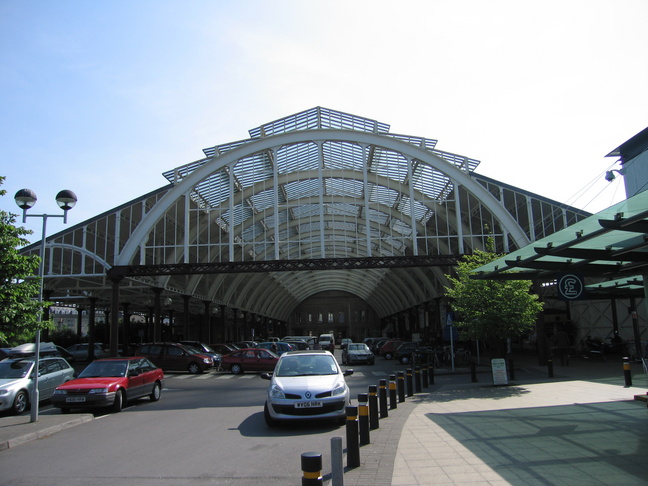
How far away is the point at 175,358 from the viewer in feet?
86.1

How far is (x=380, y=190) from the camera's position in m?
33.3

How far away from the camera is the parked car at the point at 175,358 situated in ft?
85.8

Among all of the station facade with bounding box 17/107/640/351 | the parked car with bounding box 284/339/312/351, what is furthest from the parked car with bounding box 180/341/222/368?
the parked car with bounding box 284/339/312/351

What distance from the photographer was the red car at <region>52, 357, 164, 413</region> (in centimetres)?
1288

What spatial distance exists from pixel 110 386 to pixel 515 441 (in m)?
10.2

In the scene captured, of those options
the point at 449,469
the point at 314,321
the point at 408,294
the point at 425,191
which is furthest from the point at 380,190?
the point at 314,321

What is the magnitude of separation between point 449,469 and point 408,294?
160 feet

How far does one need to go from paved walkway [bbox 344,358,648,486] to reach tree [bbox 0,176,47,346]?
7488mm

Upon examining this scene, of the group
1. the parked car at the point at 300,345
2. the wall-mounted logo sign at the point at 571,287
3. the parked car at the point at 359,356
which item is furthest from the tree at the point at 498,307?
the parked car at the point at 300,345

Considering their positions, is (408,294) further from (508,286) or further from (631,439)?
(631,439)

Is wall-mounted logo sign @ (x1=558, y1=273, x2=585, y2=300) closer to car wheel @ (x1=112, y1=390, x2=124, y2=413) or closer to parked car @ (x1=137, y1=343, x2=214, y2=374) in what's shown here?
Answer: car wheel @ (x1=112, y1=390, x2=124, y2=413)

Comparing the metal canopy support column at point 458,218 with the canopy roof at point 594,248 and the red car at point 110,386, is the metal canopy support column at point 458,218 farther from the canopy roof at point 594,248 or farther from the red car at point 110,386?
the red car at point 110,386

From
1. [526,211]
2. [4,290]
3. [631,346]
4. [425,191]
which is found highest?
[425,191]

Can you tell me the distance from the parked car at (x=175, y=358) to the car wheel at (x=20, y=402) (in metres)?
12.6
